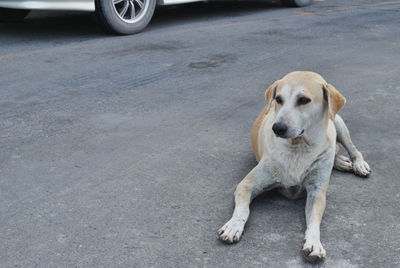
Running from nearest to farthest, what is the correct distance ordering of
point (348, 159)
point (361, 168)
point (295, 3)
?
point (361, 168), point (348, 159), point (295, 3)

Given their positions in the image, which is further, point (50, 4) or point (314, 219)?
point (50, 4)

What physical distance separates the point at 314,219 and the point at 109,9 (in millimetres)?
5495

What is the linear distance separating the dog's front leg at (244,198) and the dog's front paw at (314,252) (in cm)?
37

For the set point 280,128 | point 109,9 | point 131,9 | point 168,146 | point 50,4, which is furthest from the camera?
point 131,9

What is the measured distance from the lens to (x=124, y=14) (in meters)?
7.98

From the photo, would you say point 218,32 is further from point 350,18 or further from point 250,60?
point 350,18

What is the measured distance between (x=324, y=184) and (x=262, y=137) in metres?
0.52

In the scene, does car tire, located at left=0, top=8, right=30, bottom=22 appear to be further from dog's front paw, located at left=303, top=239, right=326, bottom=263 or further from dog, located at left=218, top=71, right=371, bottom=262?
dog's front paw, located at left=303, top=239, right=326, bottom=263

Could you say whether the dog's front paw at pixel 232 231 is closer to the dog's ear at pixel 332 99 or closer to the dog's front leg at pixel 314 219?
the dog's front leg at pixel 314 219

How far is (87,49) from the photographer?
7.03 meters

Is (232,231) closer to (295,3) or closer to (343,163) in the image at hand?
(343,163)

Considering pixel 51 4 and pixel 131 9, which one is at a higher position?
pixel 51 4

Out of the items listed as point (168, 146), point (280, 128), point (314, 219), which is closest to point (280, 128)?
point (280, 128)

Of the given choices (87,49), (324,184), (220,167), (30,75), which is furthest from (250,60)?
(324,184)
